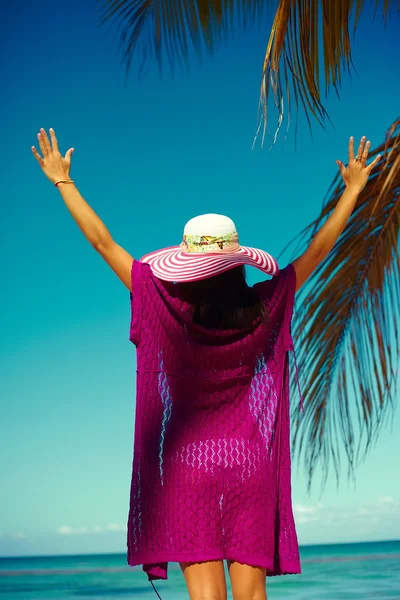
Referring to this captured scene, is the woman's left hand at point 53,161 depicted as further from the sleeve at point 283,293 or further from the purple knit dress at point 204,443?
the sleeve at point 283,293

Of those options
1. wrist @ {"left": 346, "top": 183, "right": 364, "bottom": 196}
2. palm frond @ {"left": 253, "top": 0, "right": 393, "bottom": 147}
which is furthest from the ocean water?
wrist @ {"left": 346, "top": 183, "right": 364, "bottom": 196}

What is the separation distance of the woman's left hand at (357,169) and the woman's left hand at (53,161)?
0.80 metres

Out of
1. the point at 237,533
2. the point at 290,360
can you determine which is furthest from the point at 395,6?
the point at 237,533

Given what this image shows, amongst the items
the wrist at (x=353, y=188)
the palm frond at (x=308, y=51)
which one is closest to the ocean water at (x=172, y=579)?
the palm frond at (x=308, y=51)

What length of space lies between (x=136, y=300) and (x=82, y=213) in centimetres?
25

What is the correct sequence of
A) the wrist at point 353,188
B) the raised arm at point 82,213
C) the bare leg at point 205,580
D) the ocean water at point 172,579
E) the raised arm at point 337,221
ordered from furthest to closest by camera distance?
1. the ocean water at point 172,579
2. the wrist at point 353,188
3. the raised arm at point 337,221
4. the raised arm at point 82,213
5. the bare leg at point 205,580

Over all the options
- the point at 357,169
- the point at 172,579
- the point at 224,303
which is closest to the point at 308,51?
the point at 357,169

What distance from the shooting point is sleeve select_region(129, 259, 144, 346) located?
86.2 inches

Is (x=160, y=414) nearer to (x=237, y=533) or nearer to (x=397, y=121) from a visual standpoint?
(x=237, y=533)

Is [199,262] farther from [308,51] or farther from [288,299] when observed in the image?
[308,51]

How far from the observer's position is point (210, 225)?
2234mm

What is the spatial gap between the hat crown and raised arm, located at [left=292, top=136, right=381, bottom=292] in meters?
0.23

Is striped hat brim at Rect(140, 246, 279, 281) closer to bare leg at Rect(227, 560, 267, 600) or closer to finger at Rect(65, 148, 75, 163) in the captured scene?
finger at Rect(65, 148, 75, 163)

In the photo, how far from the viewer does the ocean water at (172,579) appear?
50.5ft
